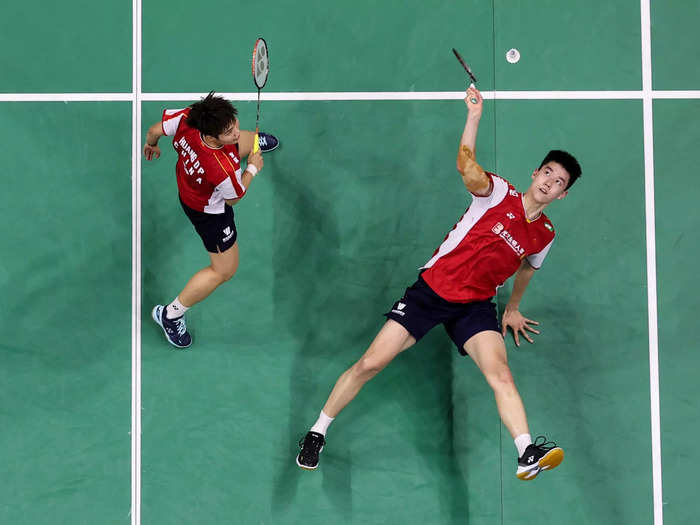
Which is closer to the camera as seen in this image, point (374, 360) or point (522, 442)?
point (522, 442)

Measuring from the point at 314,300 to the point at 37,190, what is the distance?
2456 millimetres

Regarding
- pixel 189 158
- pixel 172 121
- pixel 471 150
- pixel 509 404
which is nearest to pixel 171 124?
pixel 172 121

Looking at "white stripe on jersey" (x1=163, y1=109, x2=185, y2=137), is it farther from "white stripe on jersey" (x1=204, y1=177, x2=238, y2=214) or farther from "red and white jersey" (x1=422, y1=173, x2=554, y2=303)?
"red and white jersey" (x1=422, y1=173, x2=554, y2=303)

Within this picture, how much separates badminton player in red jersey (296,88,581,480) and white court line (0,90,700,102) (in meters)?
1.29

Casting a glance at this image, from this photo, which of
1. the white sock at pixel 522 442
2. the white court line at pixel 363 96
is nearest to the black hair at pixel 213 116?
the white court line at pixel 363 96

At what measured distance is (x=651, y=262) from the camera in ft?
18.7

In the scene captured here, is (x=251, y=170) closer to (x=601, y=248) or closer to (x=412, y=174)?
(x=412, y=174)

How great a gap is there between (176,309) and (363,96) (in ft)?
7.65

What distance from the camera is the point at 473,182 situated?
445 centimetres

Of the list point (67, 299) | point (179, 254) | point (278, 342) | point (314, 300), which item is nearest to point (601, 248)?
point (314, 300)

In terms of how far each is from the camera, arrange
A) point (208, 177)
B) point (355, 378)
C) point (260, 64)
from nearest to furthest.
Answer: point (208, 177) < point (355, 378) < point (260, 64)

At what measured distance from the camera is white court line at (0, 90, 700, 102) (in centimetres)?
565

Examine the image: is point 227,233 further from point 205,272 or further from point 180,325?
point 180,325

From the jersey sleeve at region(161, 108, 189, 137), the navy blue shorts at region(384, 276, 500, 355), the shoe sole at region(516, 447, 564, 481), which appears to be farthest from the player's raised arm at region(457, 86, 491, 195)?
the jersey sleeve at region(161, 108, 189, 137)
